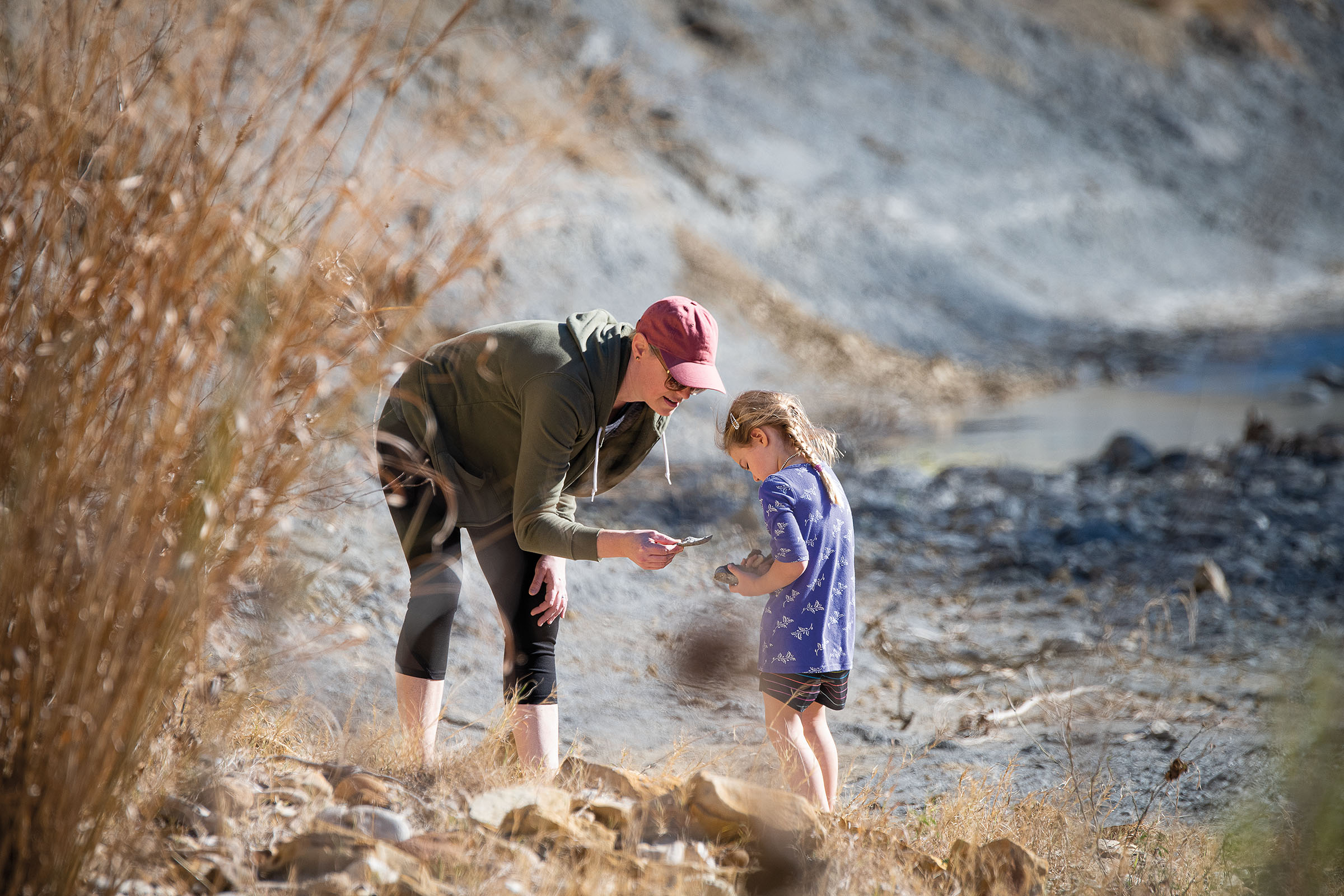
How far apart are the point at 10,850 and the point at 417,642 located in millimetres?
1021

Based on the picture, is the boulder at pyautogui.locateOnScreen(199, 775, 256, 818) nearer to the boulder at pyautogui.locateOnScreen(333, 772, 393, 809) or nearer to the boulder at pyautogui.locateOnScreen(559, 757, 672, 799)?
the boulder at pyautogui.locateOnScreen(333, 772, 393, 809)

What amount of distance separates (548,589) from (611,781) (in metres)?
0.49

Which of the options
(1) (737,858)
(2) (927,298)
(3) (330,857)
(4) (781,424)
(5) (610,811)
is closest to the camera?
(3) (330,857)

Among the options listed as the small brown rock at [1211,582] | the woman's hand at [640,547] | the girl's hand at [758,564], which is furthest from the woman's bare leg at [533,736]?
the small brown rock at [1211,582]

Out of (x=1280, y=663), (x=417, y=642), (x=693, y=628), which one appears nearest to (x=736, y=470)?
(x=693, y=628)

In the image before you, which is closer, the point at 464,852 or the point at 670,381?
the point at 464,852

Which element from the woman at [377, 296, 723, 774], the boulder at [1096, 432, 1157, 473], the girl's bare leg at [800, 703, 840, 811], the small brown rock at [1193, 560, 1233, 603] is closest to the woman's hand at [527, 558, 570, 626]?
the woman at [377, 296, 723, 774]

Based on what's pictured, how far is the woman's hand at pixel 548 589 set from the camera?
2.67 m

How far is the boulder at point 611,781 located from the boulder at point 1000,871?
2.25 feet

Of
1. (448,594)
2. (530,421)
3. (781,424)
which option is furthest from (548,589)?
(781,424)

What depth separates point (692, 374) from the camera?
2.40 meters

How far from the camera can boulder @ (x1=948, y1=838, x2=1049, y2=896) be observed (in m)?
2.23

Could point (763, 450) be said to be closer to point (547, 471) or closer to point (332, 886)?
point (547, 471)

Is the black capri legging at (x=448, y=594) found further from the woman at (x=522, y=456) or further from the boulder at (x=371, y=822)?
the boulder at (x=371, y=822)
